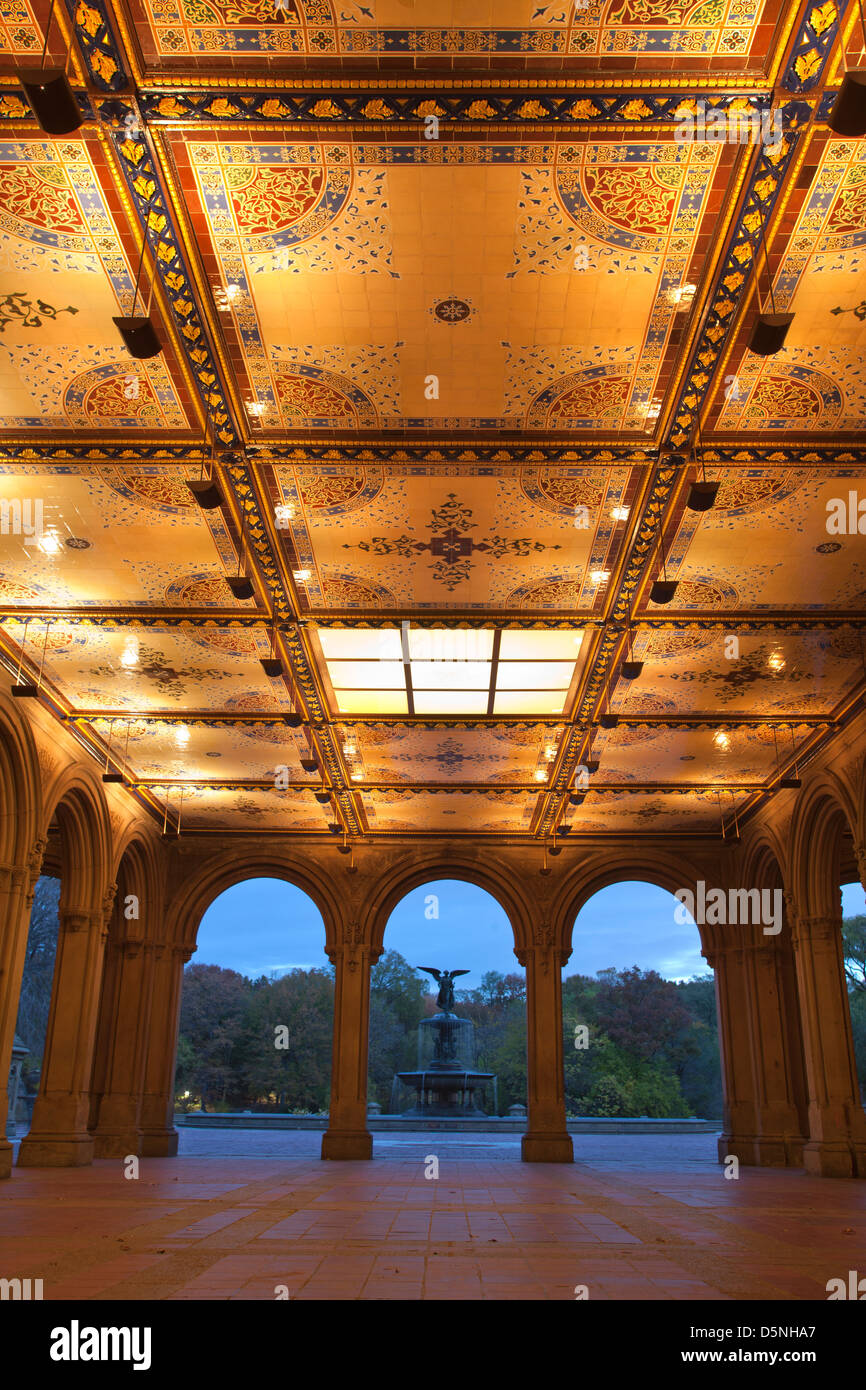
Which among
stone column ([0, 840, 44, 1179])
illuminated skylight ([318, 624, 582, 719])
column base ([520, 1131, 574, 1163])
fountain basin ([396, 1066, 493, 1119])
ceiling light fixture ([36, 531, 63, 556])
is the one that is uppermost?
ceiling light fixture ([36, 531, 63, 556])

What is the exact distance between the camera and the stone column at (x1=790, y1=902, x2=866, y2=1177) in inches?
Answer: 567

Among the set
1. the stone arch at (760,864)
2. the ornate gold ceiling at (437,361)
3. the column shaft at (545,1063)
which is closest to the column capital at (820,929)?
the stone arch at (760,864)

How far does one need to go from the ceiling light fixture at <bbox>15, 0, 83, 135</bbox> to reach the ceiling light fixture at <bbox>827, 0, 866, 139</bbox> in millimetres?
3392

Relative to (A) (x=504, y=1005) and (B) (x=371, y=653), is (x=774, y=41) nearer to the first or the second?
(B) (x=371, y=653)

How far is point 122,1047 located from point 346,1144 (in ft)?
13.6

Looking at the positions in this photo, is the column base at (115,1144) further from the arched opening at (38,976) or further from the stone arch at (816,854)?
the arched opening at (38,976)

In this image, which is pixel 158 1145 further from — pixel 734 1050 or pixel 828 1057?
pixel 828 1057

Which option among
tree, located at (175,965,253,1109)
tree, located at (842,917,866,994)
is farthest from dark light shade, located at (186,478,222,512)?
tree, located at (175,965,253,1109)

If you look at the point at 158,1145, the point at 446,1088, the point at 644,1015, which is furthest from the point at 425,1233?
the point at 644,1015

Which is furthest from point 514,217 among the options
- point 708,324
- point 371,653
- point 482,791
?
point 482,791

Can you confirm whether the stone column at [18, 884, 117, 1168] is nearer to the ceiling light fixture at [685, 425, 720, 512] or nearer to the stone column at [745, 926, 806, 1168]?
the stone column at [745, 926, 806, 1168]

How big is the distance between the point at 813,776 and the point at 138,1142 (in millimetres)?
12283

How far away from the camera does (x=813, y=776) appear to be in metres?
14.9

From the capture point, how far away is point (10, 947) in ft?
41.4
